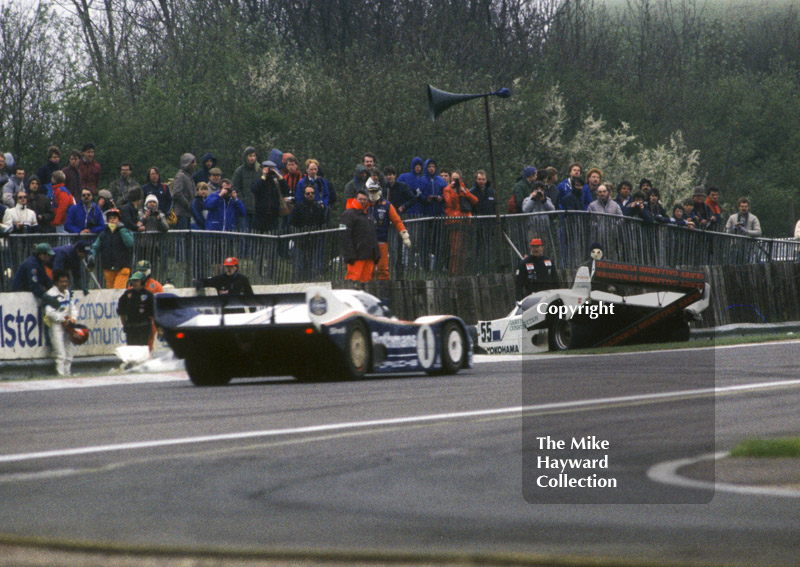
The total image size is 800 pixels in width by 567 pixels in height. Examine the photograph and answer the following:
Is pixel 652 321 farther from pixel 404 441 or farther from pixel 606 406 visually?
pixel 404 441

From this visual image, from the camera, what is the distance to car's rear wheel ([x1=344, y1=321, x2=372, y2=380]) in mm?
13312

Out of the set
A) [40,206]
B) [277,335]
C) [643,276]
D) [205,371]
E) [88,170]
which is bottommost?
[205,371]

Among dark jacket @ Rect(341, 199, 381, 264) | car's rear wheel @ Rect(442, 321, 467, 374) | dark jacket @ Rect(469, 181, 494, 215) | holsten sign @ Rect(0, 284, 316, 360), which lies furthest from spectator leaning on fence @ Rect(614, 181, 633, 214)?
car's rear wheel @ Rect(442, 321, 467, 374)

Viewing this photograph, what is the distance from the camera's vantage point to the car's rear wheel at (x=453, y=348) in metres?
14.5

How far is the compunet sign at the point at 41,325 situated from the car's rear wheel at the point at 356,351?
546 cm

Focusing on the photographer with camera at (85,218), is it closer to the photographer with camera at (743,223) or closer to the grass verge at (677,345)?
the grass verge at (677,345)

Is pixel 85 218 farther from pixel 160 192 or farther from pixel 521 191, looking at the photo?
pixel 521 191

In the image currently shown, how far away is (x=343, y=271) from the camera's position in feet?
68.9

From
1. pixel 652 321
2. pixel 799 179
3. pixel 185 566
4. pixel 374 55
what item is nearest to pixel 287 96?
pixel 374 55

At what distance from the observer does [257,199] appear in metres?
21.2

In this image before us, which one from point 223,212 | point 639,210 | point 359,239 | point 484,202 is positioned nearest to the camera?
point 359,239

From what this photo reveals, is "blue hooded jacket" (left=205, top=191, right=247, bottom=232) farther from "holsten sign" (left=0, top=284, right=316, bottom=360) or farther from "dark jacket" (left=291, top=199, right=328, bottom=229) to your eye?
"holsten sign" (left=0, top=284, right=316, bottom=360)

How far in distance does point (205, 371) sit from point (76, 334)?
4502 millimetres

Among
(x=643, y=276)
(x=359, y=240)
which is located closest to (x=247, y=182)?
(x=359, y=240)
